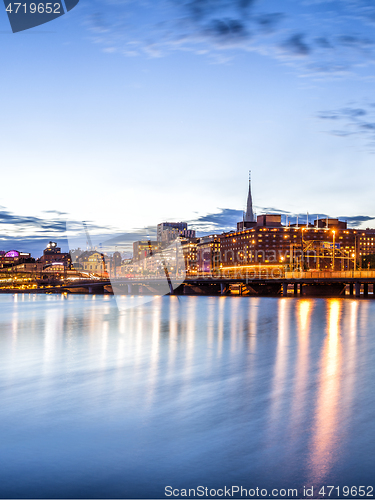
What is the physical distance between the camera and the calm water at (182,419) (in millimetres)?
Result: 8273

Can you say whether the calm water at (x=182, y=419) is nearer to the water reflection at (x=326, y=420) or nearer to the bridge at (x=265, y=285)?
the water reflection at (x=326, y=420)

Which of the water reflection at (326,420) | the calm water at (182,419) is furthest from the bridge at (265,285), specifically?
the water reflection at (326,420)

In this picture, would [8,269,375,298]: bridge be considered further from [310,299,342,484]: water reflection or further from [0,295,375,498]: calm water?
[310,299,342,484]: water reflection

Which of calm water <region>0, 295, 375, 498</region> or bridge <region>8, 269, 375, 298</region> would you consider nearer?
calm water <region>0, 295, 375, 498</region>

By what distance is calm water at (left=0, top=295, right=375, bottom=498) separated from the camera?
27.1 feet

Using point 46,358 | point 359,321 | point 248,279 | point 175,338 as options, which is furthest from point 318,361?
point 248,279

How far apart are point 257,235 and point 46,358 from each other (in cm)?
17115

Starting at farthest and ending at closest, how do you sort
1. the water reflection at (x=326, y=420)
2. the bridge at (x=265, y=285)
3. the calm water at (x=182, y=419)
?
the bridge at (x=265, y=285) < the water reflection at (x=326, y=420) < the calm water at (x=182, y=419)

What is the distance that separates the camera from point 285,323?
128ft

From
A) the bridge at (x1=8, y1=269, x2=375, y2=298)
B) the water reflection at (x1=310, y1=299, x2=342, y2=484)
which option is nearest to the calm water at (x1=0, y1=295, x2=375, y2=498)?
the water reflection at (x1=310, y1=299, x2=342, y2=484)

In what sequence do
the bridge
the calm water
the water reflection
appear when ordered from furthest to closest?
the bridge, the water reflection, the calm water

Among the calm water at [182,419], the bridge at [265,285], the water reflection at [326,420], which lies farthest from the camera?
the bridge at [265,285]

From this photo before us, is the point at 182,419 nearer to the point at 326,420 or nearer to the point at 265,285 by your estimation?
the point at 326,420

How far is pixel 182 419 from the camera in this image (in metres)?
11.7
